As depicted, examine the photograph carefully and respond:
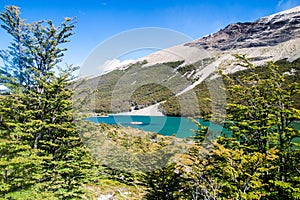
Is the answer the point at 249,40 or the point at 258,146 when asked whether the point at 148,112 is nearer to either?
the point at 258,146

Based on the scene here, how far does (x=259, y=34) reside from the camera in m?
173

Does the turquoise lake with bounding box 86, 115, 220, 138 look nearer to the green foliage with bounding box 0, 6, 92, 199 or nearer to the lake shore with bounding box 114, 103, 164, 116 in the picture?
the green foliage with bounding box 0, 6, 92, 199

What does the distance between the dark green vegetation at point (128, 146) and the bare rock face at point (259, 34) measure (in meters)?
158

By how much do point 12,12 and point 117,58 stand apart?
608 centimetres

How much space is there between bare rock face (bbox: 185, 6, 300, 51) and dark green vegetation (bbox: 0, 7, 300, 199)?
520ft

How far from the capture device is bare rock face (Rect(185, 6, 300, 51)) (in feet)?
511

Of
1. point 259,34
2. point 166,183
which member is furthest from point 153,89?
point 166,183

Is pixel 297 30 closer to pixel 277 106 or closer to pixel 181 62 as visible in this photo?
pixel 181 62

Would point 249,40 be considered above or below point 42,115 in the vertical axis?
above

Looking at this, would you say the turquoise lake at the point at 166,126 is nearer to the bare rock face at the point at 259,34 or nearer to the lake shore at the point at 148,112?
the lake shore at the point at 148,112

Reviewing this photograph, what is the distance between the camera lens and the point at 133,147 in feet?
41.0

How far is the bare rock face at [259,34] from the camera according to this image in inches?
6137

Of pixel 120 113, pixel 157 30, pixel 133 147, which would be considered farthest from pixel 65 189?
pixel 120 113

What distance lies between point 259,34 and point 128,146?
7632 inches
